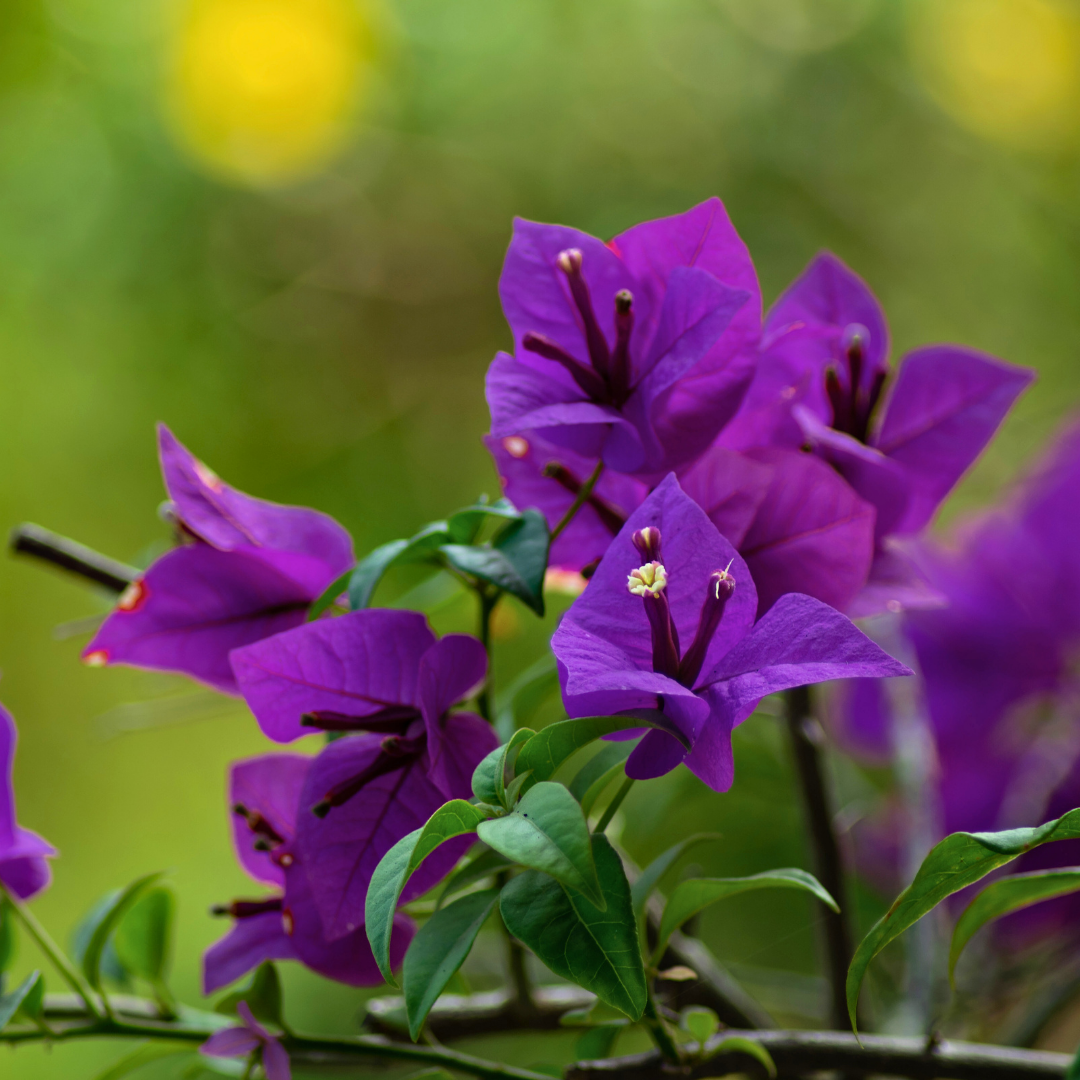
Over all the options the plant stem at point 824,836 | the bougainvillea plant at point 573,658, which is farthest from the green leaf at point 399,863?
the plant stem at point 824,836

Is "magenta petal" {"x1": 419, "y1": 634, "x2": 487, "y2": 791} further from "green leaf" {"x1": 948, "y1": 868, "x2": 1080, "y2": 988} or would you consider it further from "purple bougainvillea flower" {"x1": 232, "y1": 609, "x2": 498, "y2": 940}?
"green leaf" {"x1": 948, "y1": 868, "x2": 1080, "y2": 988}

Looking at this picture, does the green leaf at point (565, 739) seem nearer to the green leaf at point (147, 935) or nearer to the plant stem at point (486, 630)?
the plant stem at point (486, 630)

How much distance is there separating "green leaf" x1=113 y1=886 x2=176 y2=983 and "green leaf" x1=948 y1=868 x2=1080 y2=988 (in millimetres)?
232

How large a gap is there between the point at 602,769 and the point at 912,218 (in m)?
1.66

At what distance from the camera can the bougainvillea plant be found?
0.22 metres

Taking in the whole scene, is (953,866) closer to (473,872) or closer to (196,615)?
(473,872)

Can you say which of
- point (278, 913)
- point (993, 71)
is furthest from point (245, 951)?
point (993, 71)

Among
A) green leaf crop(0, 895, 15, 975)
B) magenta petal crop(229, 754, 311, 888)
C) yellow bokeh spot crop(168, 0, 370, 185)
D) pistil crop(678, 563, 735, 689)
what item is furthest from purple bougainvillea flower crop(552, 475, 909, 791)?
yellow bokeh spot crop(168, 0, 370, 185)

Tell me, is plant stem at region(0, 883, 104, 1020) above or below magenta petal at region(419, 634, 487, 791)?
below

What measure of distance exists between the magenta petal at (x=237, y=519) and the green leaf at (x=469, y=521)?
5 centimetres

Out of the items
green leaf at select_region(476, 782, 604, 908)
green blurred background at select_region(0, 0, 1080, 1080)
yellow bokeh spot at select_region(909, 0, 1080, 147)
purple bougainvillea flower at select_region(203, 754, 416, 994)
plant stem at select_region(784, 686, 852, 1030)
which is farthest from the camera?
yellow bokeh spot at select_region(909, 0, 1080, 147)

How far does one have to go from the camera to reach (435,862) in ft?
0.84

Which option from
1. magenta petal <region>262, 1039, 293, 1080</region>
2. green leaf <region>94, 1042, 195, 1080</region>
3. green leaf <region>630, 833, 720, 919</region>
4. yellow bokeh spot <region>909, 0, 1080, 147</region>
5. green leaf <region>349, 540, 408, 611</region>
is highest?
yellow bokeh spot <region>909, 0, 1080, 147</region>

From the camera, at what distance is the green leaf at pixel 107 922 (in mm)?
311
